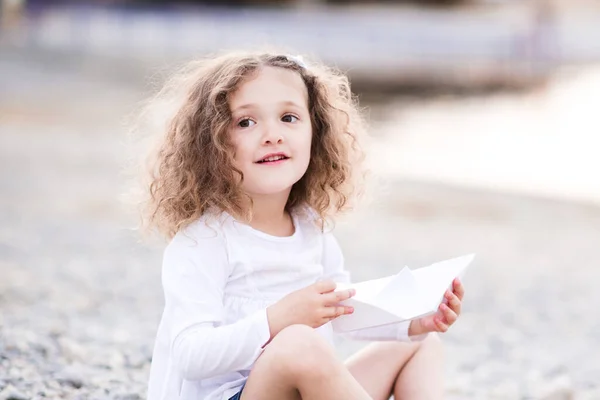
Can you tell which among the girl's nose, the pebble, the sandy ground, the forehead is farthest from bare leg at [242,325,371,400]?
the pebble

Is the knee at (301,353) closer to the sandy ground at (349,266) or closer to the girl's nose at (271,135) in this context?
the girl's nose at (271,135)

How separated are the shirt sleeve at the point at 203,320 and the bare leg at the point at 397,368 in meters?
0.42

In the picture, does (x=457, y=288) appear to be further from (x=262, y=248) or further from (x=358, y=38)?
(x=358, y=38)

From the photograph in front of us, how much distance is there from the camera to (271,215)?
2.23 m

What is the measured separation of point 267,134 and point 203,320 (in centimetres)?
47

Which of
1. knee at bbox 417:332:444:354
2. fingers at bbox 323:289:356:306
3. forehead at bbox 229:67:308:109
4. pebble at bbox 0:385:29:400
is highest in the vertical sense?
forehead at bbox 229:67:308:109

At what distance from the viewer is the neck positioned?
7.18ft

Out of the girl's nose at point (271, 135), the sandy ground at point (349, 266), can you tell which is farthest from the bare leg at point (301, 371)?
the sandy ground at point (349, 266)

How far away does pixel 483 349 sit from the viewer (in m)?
3.79

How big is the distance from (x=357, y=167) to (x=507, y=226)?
4772 mm

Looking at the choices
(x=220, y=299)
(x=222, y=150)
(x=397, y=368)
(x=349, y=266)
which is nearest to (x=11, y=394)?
(x=220, y=299)

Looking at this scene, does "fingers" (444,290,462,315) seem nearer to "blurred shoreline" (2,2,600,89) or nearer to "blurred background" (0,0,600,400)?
"blurred background" (0,0,600,400)

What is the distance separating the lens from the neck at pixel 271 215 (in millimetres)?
2188

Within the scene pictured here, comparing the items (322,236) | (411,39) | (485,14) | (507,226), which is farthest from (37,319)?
(485,14)
